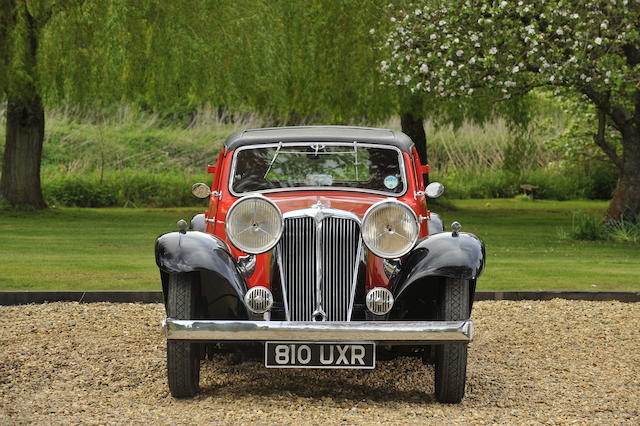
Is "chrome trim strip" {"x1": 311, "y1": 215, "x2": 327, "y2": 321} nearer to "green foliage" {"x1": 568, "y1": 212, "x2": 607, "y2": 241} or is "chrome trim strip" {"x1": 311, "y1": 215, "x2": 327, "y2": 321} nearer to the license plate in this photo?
the license plate

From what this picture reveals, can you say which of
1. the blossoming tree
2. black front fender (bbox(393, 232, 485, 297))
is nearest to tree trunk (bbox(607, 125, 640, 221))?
the blossoming tree

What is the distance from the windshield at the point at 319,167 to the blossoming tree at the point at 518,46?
9.11 m

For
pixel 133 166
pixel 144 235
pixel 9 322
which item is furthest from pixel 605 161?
pixel 9 322

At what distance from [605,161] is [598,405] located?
84.6ft

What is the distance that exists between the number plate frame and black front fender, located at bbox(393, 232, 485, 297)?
58 cm

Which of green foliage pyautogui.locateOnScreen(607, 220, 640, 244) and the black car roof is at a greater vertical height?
the black car roof

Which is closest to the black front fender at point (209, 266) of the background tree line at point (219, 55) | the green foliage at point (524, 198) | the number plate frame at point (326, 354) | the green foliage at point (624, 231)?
the number plate frame at point (326, 354)

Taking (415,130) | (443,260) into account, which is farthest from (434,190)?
(415,130)

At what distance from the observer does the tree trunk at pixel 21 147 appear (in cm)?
2239

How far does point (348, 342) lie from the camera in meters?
5.84

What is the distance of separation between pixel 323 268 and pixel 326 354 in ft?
2.19

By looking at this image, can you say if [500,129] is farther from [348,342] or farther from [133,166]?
[348,342]

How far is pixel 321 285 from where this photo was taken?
634 centimetres

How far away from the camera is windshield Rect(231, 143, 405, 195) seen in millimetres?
7328
